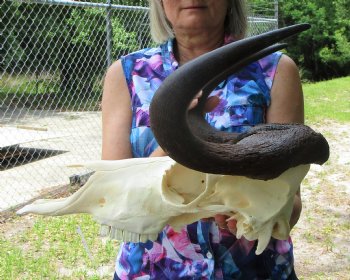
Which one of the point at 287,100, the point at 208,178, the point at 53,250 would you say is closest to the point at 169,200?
the point at 208,178

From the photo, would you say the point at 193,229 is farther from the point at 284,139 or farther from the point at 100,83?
the point at 100,83

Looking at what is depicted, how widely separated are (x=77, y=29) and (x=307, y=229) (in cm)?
475

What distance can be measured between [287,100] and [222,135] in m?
0.42

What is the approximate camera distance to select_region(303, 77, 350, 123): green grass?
9.20 m

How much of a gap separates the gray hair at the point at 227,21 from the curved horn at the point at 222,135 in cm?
49

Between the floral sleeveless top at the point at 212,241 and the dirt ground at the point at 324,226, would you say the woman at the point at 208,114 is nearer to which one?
the floral sleeveless top at the point at 212,241

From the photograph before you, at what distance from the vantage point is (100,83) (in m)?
7.33

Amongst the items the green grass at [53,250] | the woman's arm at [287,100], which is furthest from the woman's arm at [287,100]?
the green grass at [53,250]

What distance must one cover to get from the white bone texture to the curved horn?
8cm

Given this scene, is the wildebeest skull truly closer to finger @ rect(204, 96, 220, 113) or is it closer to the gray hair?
finger @ rect(204, 96, 220, 113)

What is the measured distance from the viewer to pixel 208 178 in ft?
4.03

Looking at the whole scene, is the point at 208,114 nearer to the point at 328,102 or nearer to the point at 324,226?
the point at 324,226

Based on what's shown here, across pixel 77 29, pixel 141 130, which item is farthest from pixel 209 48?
pixel 77 29

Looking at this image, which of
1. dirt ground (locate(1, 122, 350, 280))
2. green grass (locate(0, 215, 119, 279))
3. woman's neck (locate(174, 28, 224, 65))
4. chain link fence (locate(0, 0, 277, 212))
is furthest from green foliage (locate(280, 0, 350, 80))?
woman's neck (locate(174, 28, 224, 65))
